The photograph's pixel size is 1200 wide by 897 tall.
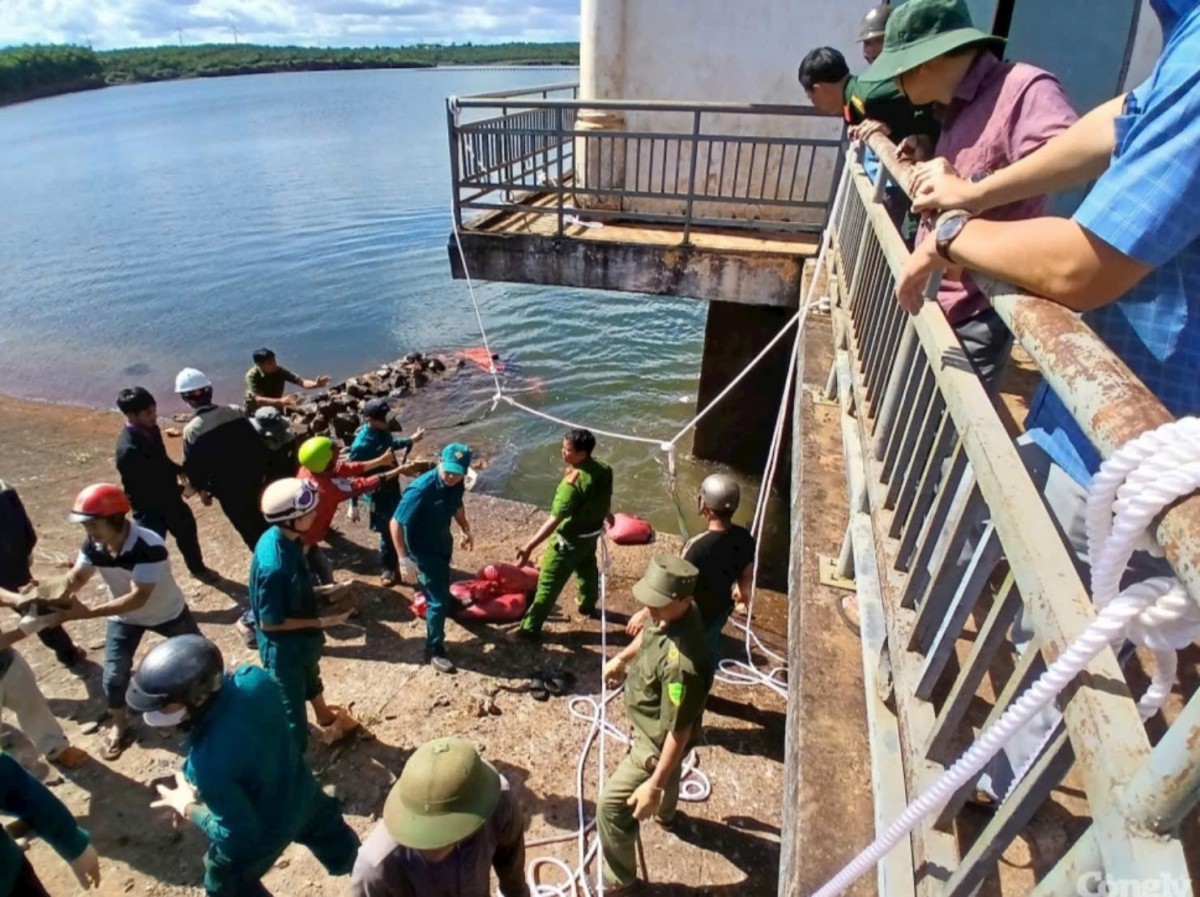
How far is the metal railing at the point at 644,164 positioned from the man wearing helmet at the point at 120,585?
4938mm

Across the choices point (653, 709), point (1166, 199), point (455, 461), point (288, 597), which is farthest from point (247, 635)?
point (1166, 199)

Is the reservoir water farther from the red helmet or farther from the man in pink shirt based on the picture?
the man in pink shirt

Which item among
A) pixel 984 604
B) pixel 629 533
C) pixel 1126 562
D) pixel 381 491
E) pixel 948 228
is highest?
pixel 948 228

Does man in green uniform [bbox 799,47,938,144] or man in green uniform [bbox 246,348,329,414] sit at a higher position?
man in green uniform [bbox 799,47,938,144]

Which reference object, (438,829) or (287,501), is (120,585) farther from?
(438,829)

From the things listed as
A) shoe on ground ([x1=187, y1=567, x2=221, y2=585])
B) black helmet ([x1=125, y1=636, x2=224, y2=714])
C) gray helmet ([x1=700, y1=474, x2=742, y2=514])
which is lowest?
shoe on ground ([x1=187, y1=567, x2=221, y2=585])

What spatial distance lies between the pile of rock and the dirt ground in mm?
4878

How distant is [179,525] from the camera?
6.26 meters

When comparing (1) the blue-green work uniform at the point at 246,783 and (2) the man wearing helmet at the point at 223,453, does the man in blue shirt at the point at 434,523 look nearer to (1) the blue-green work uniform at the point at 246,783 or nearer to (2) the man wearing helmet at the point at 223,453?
(2) the man wearing helmet at the point at 223,453

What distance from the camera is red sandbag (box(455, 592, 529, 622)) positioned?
6.00 m

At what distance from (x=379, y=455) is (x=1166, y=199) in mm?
6131

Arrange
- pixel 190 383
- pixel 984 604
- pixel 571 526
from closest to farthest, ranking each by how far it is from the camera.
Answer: pixel 984 604 < pixel 571 526 < pixel 190 383

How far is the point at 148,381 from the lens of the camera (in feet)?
54.0

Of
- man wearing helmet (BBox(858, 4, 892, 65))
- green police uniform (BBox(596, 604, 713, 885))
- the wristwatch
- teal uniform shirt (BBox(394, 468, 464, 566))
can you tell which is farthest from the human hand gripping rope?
man wearing helmet (BBox(858, 4, 892, 65))
